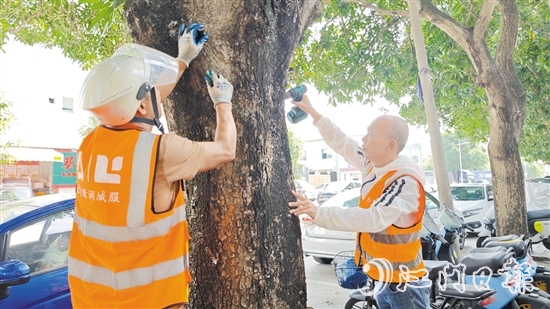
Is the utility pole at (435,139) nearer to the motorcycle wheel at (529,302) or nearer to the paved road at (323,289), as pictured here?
the paved road at (323,289)

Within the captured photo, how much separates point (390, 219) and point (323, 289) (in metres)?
4.50

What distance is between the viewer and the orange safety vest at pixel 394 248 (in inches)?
98.9

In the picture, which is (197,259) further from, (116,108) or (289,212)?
(116,108)

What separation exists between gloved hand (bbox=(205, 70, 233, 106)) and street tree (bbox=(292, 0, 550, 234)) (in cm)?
582

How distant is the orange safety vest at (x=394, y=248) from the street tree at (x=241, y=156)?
74 cm

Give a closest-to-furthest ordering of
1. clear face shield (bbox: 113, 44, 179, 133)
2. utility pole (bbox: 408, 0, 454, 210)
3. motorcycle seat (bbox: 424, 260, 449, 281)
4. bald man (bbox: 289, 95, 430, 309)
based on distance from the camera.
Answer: clear face shield (bbox: 113, 44, 179, 133) → bald man (bbox: 289, 95, 430, 309) → motorcycle seat (bbox: 424, 260, 449, 281) → utility pole (bbox: 408, 0, 454, 210)

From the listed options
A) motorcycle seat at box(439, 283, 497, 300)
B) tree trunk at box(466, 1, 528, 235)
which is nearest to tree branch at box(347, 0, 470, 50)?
tree trunk at box(466, 1, 528, 235)

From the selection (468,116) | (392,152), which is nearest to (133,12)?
(392,152)

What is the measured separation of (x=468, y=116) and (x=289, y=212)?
11.1m

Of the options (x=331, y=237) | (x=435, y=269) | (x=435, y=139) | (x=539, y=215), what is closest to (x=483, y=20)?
(x=435, y=139)

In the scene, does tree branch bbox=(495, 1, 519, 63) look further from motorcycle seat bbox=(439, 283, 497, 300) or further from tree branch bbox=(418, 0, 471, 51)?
motorcycle seat bbox=(439, 283, 497, 300)

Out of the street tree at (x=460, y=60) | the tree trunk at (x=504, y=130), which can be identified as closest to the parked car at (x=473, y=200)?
the street tree at (x=460, y=60)

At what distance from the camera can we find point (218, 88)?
70.9 inches

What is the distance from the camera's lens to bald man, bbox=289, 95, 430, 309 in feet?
7.74
